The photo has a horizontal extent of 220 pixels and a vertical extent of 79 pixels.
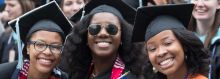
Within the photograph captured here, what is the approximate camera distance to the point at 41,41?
5719mm

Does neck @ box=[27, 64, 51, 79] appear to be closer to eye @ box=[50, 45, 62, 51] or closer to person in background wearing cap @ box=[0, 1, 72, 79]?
person in background wearing cap @ box=[0, 1, 72, 79]

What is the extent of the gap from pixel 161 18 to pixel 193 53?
1.40 ft

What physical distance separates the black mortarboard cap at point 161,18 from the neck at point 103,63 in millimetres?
460

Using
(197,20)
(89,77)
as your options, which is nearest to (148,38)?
(89,77)

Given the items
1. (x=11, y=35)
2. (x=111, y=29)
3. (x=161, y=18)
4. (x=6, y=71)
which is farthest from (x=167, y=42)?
(x=11, y=35)

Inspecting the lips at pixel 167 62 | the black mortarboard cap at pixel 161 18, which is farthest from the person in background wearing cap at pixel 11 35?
the lips at pixel 167 62

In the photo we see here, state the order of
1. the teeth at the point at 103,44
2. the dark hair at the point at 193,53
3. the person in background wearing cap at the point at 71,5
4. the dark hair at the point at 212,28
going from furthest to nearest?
the person in background wearing cap at the point at 71,5 < the dark hair at the point at 212,28 < the teeth at the point at 103,44 < the dark hair at the point at 193,53

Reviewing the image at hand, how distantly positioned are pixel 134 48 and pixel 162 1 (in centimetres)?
172

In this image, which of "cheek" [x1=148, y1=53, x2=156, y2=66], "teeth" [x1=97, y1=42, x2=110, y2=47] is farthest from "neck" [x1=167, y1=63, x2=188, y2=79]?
"teeth" [x1=97, y1=42, x2=110, y2=47]

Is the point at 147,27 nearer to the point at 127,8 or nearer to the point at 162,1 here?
the point at 127,8

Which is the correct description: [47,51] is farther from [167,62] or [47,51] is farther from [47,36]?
[167,62]

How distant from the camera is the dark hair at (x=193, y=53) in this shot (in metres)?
4.97

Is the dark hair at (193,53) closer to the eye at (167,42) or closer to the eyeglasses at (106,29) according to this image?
the eye at (167,42)

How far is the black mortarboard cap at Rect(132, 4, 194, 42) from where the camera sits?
5.10 metres
